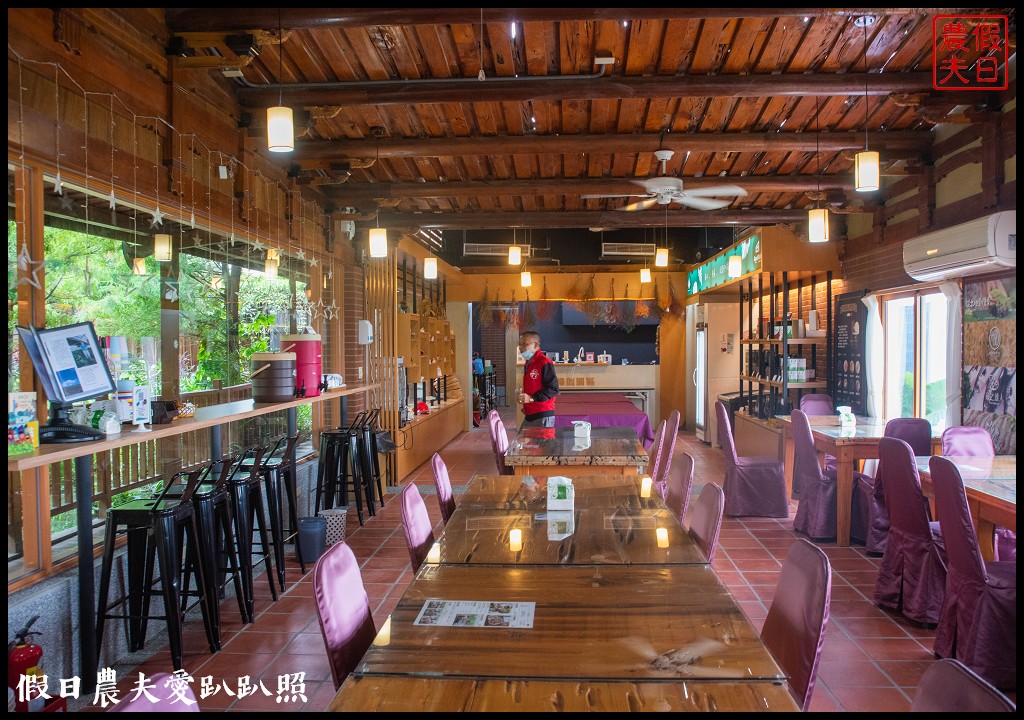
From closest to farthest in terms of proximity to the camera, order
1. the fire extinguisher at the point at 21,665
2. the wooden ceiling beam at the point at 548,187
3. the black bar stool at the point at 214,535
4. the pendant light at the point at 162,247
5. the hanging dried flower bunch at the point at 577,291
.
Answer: the fire extinguisher at the point at 21,665, the black bar stool at the point at 214,535, the pendant light at the point at 162,247, the wooden ceiling beam at the point at 548,187, the hanging dried flower bunch at the point at 577,291

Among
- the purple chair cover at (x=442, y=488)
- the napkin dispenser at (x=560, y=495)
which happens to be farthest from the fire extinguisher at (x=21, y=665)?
the napkin dispenser at (x=560, y=495)

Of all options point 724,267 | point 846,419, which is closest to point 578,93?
point 846,419

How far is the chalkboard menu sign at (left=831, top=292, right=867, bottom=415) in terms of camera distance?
24.3 feet

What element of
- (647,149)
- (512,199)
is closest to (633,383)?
(512,199)

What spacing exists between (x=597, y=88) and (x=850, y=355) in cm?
478

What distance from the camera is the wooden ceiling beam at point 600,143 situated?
A: 5.85 meters

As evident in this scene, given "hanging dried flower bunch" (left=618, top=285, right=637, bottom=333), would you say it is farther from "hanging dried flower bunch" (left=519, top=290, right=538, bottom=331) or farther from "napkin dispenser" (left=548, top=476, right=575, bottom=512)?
"napkin dispenser" (left=548, top=476, right=575, bottom=512)

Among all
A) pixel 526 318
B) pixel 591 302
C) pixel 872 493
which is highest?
pixel 591 302

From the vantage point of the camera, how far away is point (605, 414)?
891 cm

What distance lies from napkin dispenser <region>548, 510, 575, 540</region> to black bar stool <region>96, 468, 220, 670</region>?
1.86 metres

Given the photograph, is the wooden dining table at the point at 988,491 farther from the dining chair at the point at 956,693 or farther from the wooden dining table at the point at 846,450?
the dining chair at the point at 956,693

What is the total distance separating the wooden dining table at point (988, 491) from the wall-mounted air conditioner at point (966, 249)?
1.44 m

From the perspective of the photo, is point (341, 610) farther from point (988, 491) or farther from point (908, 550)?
point (908, 550)

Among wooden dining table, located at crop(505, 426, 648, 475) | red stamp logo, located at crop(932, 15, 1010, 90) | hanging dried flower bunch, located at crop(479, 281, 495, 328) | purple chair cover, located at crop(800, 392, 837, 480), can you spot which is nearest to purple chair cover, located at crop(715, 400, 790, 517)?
purple chair cover, located at crop(800, 392, 837, 480)
